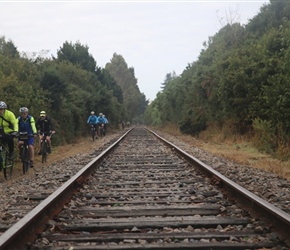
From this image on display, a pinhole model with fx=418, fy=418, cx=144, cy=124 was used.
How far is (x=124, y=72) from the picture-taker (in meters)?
124

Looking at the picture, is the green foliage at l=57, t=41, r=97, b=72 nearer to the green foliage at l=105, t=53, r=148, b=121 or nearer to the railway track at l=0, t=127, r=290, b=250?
the railway track at l=0, t=127, r=290, b=250

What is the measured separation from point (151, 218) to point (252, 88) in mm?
17664

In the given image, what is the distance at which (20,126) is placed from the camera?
37.3ft

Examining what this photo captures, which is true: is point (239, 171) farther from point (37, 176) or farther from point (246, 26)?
point (246, 26)

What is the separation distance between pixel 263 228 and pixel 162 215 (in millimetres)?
1330

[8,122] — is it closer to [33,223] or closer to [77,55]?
[33,223]

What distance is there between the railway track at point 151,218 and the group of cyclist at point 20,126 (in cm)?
264

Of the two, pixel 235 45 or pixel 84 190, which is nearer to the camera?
pixel 84 190

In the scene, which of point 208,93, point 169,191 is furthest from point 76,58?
point 169,191

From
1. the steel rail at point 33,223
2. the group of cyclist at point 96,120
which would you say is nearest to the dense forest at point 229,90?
the group of cyclist at point 96,120

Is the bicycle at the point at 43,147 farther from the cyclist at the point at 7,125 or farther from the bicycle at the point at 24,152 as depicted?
the cyclist at the point at 7,125

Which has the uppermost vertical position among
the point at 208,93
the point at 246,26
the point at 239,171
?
the point at 246,26

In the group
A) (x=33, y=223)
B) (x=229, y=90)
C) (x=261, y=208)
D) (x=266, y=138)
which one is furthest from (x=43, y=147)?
(x=229, y=90)

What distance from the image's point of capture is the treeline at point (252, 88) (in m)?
15.4
